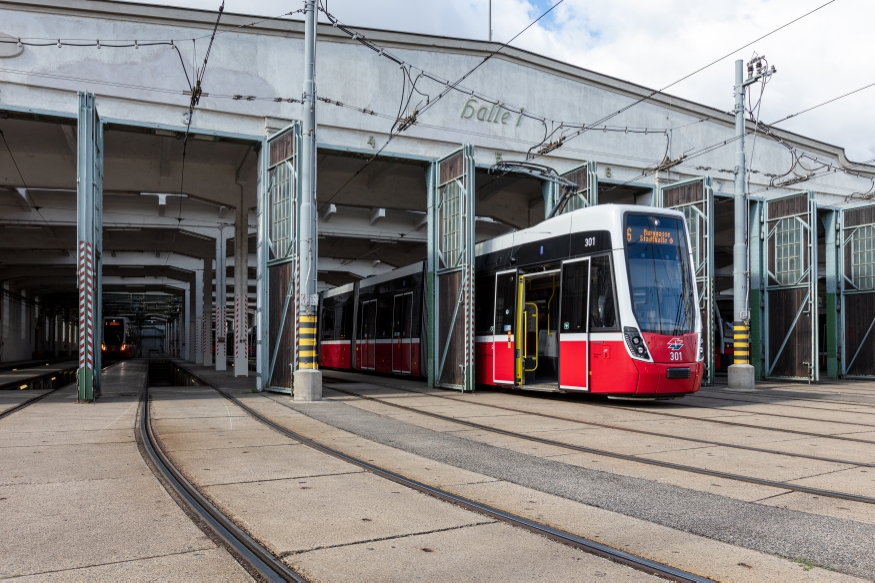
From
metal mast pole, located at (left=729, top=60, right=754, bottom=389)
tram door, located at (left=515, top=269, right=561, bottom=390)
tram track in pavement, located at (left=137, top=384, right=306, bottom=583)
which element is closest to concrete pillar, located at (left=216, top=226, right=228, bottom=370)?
tram door, located at (left=515, top=269, right=561, bottom=390)

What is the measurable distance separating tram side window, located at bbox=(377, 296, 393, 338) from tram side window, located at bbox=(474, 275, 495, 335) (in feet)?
18.3

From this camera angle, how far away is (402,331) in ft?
71.7

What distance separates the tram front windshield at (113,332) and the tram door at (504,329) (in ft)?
170

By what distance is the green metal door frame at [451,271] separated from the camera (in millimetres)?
17172

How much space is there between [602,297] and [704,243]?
9375 millimetres

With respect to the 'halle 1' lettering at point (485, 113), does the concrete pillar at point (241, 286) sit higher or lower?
lower

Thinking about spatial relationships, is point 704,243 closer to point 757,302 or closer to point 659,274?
point 757,302

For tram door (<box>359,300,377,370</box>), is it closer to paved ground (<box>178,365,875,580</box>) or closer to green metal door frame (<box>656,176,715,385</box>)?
green metal door frame (<box>656,176,715,385</box>)

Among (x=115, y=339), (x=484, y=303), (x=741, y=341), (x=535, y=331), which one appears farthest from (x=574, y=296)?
(x=115, y=339)

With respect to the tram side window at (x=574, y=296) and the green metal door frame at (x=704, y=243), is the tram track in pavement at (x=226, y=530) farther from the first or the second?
the green metal door frame at (x=704, y=243)

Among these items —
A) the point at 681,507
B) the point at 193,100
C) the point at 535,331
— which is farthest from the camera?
the point at 193,100

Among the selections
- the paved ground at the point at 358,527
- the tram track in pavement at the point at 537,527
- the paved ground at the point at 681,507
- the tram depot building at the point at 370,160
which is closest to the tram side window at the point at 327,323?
the tram depot building at the point at 370,160

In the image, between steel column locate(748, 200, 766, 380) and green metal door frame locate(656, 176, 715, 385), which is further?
steel column locate(748, 200, 766, 380)

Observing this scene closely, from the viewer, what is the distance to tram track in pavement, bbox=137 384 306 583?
12.9ft
